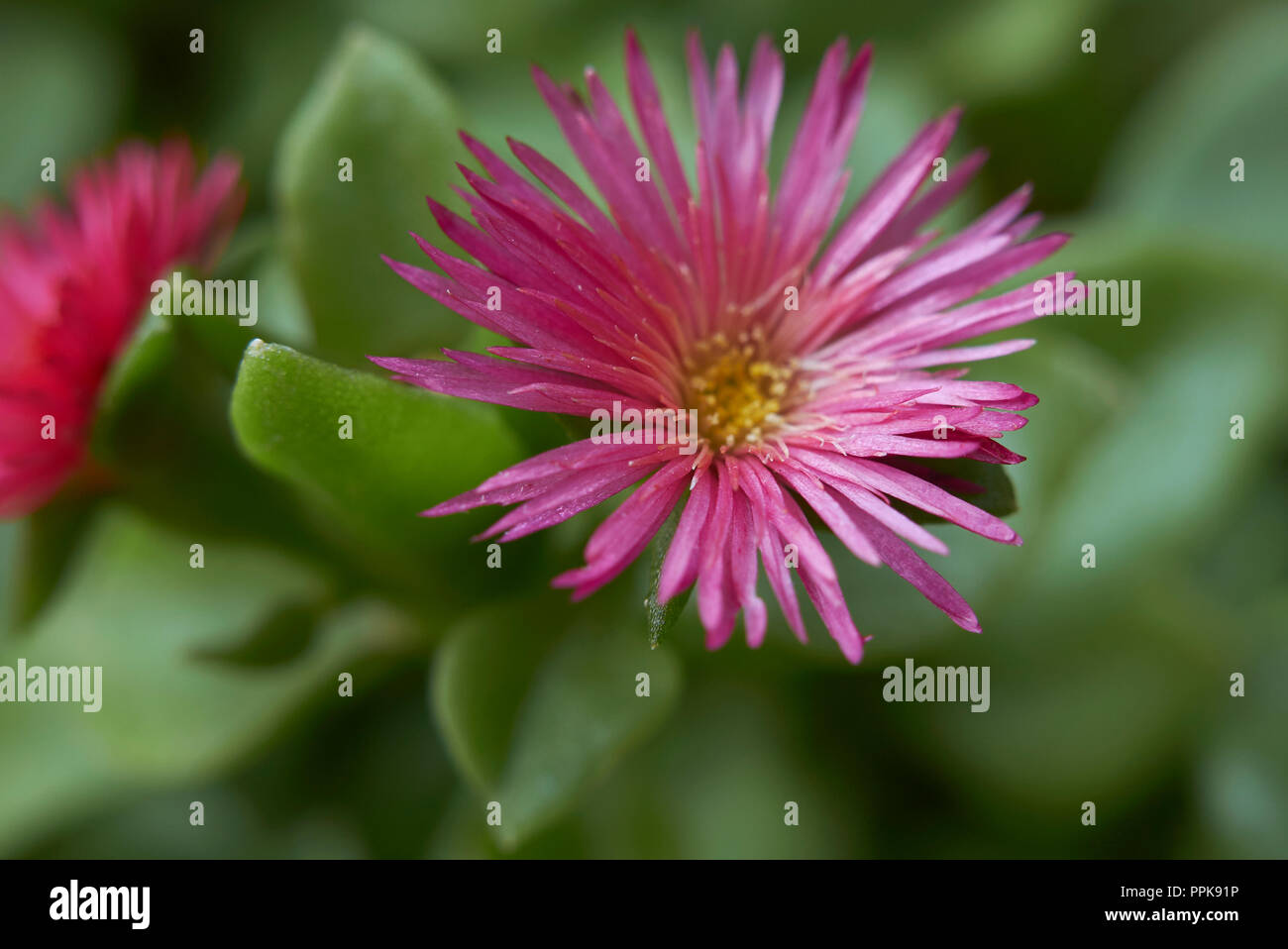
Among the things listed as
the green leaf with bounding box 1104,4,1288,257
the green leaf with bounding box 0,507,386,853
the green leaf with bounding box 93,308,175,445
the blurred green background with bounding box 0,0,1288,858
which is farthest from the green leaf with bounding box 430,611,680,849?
the green leaf with bounding box 1104,4,1288,257

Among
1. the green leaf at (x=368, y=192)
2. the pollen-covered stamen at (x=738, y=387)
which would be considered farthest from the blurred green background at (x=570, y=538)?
the pollen-covered stamen at (x=738, y=387)

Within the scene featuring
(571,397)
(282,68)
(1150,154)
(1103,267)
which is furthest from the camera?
(282,68)

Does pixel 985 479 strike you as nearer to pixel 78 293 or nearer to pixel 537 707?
pixel 537 707

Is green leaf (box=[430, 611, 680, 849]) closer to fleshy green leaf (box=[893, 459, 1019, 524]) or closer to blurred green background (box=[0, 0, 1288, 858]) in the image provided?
blurred green background (box=[0, 0, 1288, 858])

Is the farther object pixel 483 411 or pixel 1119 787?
pixel 1119 787

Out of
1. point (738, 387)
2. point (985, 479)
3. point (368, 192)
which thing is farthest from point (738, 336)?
point (368, 192)

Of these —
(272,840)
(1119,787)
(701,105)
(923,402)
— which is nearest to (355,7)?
(701,105)

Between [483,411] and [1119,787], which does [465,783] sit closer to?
[483,411]

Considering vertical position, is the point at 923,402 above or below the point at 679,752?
above
